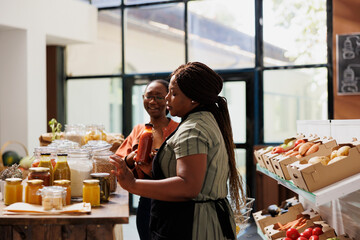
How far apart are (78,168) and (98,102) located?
436 cm

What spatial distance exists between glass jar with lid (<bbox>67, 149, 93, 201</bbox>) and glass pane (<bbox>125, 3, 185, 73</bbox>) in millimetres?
4003

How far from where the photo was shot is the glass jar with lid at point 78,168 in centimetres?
218

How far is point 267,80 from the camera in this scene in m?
5.81

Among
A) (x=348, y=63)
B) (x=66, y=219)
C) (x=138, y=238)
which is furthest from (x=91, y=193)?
(x=348, y=63)

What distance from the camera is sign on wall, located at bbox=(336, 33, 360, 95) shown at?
521 cm

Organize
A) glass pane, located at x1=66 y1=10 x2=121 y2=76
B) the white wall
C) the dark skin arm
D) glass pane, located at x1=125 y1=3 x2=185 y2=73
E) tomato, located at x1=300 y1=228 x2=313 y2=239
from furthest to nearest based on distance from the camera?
glass pane, located at x1=66 y1=10 x2=121 y2=76
glass pane, located at x1=125 y1=3 x2=185 y2=73
the white wall
tomato, located at x1=300 y1=228 x2=313 y2=239
the dark skin arm

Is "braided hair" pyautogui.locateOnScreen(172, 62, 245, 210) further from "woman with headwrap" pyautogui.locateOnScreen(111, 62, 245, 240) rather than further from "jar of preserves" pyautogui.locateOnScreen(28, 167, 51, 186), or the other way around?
"jar of preserves" pyautogui.locateOnScreen(28, 167, 51, 186)

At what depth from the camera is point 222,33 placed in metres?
6.00

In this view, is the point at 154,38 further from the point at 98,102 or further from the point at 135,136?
the point at 135,136

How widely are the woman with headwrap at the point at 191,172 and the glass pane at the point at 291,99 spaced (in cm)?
405

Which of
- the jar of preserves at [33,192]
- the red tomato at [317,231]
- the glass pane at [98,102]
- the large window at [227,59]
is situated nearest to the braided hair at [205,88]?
the jar of preserves at [33,192]

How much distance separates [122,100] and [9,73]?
5.11 feet

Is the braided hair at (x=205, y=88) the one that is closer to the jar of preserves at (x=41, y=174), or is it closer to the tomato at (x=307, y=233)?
the jar of preserves at (x=41, y=174)

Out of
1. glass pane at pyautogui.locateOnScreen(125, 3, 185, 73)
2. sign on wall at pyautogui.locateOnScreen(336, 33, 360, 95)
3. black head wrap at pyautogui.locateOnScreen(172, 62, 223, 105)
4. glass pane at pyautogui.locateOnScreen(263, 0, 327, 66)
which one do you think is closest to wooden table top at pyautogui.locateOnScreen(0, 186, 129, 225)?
black head wrap at pyautogui.locateOnScreen(172, 62, 223, 105)
